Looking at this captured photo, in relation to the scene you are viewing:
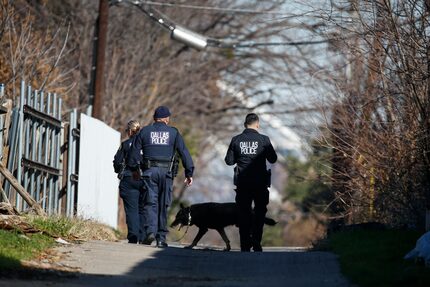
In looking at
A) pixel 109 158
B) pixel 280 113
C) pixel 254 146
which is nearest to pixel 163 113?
pixel 254 146

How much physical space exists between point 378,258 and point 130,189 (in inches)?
225

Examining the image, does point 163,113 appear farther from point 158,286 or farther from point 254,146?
point 158,286

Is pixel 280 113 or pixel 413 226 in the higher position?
pixel 280 113

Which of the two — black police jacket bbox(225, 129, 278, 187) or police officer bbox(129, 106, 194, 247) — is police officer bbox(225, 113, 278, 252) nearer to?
black police jacket bbox(225, 129, 278, 187)

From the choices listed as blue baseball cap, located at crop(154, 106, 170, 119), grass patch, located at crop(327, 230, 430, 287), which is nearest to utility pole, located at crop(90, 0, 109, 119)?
blue baseball cap, located at crop(154, 106, 170, 119)

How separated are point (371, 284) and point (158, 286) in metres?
1.93

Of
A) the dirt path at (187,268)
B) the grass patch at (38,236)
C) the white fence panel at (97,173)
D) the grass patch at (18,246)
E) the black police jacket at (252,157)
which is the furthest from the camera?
the white fence panel at (97,173)

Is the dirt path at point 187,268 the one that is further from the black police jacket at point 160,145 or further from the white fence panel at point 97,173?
the white fence panel at point 97,173

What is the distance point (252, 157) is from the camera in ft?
50.6

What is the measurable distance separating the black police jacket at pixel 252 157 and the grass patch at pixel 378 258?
1274 mm

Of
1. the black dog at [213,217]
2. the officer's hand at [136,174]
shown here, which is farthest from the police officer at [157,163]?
the black dog at [213,217]

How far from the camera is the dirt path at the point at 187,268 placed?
10938 mm

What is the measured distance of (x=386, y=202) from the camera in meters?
17.2

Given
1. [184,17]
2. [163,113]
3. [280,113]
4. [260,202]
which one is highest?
[184,17]
